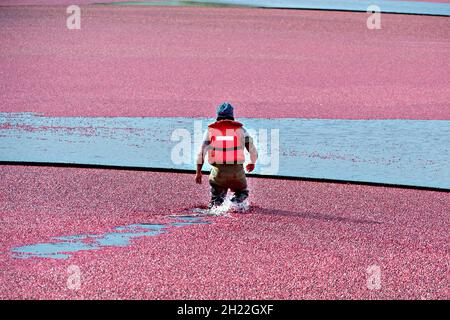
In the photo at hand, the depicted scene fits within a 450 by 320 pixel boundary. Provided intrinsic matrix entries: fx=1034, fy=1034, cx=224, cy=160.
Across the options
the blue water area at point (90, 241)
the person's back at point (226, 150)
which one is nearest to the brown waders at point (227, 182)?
the person's back at point (226, 150)

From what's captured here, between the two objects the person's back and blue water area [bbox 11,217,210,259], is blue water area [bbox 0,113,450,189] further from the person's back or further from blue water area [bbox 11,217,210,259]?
blue water area [bbox 11,217,210,259]

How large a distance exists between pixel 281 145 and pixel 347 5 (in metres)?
28.8

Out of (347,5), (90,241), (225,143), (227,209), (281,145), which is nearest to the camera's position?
(90,241)

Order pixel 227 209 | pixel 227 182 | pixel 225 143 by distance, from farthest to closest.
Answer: pixel 227 209 → pixel 227 182 → pixel 225 143

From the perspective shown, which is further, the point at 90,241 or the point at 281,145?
the point at 281,145

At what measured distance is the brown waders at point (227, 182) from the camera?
9.15 metres

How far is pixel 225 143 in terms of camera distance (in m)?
9.04

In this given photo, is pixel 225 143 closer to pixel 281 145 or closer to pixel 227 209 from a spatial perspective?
pixel 227 209

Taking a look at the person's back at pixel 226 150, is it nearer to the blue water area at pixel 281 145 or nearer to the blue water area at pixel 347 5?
the blue water area at pixel 281 145

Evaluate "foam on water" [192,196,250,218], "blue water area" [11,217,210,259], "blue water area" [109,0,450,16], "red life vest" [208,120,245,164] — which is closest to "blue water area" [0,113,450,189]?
"foam on water" [192,196,250,218]

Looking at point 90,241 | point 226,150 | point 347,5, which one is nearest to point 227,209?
point 226,150

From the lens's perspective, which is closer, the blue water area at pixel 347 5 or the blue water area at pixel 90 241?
the blue water area at pixel 90 241

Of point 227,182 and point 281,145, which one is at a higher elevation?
point 281,145

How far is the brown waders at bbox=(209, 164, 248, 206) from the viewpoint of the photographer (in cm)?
915
